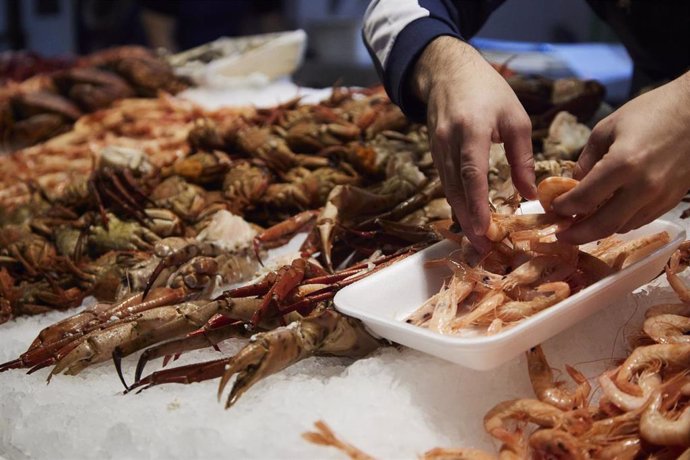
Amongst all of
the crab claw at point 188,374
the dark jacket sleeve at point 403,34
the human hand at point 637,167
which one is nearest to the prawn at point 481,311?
the human hand at point 637,167

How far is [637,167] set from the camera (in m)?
1.30

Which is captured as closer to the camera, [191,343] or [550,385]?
[550,385]

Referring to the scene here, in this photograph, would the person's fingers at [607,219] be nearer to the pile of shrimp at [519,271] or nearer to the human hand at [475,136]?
the pile of shrimp at [519,271]

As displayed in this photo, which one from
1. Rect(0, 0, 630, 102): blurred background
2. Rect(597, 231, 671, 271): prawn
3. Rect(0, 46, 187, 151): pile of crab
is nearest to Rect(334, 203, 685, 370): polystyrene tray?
Rect(597, 231, 671, 271): prawn

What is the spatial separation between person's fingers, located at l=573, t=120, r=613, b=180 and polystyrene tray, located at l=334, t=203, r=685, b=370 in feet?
0.76

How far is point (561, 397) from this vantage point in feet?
4.38

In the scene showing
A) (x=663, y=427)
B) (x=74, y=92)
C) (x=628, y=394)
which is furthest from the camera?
(x=74, y=92)

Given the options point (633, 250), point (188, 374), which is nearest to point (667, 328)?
point (633, 250)

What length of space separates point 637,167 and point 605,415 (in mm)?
470

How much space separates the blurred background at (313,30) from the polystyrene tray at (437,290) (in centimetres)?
210

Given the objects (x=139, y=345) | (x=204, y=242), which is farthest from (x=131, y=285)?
(x=139, y=345)

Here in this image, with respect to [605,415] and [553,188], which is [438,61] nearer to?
[553,188]

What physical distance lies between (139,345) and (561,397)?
3.13 feet

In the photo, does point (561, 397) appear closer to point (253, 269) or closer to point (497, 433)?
point (497, 433)
